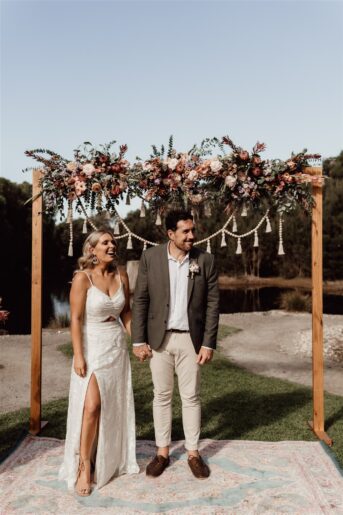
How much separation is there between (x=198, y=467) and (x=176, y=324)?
3.80 feet

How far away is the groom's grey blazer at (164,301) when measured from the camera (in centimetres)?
395

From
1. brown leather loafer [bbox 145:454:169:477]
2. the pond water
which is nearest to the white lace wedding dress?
brown leather loafer [bbox 145:454:169:477]

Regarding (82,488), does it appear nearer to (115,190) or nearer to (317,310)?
(115,190)

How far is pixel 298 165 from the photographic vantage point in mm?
4820

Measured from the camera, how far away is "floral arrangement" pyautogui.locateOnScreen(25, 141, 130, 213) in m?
4.67

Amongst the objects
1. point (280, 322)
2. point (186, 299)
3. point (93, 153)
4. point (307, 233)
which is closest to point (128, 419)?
point (186, 299)

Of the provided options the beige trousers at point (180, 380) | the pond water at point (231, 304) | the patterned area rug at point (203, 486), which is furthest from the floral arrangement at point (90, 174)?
the pond water at point (231, 304)

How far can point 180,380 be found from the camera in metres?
4.02

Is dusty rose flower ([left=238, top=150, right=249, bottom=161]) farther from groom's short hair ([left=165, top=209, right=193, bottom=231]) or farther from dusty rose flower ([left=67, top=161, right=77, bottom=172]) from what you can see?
dusty rose flower ([left=67, top=161, right=77, bottom=172])

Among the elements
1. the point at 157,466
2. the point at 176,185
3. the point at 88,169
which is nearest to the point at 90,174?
the point at 88,169

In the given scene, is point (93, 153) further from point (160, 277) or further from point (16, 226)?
point (16, 226)

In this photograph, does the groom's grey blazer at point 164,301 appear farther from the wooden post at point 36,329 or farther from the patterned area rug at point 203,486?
the wooden post at point 36,329

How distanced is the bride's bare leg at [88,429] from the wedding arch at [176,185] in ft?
4.84

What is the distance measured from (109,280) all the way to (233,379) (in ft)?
13.8
